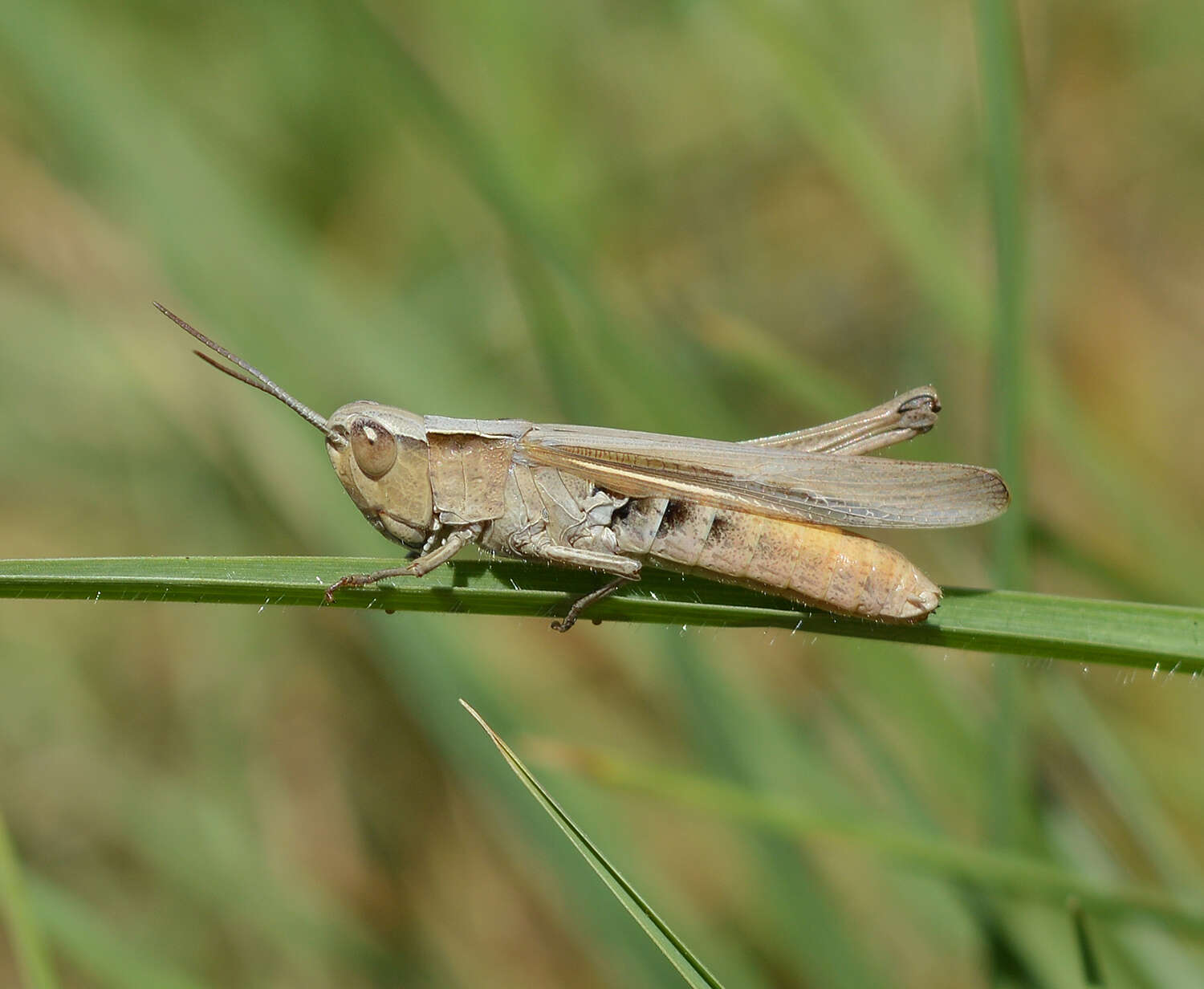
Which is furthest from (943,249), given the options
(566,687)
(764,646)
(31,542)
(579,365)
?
(31,542)

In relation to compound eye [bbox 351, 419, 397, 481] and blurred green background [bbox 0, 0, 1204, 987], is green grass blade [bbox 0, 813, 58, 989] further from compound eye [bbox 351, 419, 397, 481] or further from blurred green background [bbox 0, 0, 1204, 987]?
compound eye [bbox 351, 419, 397, 481]

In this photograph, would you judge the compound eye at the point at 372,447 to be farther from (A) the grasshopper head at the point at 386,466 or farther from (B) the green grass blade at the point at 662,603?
(B) the green grass blade at the point at 662,603

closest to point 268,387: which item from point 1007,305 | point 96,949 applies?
point 96,949

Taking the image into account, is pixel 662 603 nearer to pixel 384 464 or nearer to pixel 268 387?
pixel 384 464

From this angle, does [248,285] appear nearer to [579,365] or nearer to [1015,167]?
[579,365]

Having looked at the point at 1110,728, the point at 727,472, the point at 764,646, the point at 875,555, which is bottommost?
the point at 1110,728

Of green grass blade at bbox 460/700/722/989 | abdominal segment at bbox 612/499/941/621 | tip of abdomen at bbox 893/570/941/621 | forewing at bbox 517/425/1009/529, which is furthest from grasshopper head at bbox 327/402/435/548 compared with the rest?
tip of abdomen at bbox 893/570/941/621
